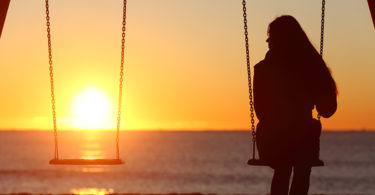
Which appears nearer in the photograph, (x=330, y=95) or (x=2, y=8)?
(x=330, y=95)

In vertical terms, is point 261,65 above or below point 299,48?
below

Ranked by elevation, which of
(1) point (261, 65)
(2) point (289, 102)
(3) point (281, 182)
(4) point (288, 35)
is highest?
(4) point (288, 35)

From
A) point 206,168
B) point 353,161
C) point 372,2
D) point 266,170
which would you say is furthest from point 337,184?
point 372,2

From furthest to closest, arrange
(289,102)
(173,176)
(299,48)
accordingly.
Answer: (173,176) → (299,48) → (289,102)

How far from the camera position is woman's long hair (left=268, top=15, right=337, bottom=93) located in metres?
8.84

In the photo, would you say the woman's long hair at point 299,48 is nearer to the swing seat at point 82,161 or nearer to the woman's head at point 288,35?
the woman's head at point 288,35

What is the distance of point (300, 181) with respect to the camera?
8938 mm

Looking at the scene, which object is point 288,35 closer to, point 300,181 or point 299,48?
point 299,48

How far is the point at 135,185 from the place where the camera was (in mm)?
67500

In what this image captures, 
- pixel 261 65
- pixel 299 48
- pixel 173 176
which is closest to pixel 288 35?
pixel 299 48

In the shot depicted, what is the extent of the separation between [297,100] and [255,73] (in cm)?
49

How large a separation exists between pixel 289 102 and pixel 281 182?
806 millimetres

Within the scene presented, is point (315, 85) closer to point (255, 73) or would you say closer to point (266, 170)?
point (255, 73)

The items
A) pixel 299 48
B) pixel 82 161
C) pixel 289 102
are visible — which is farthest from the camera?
pixel 82 161
